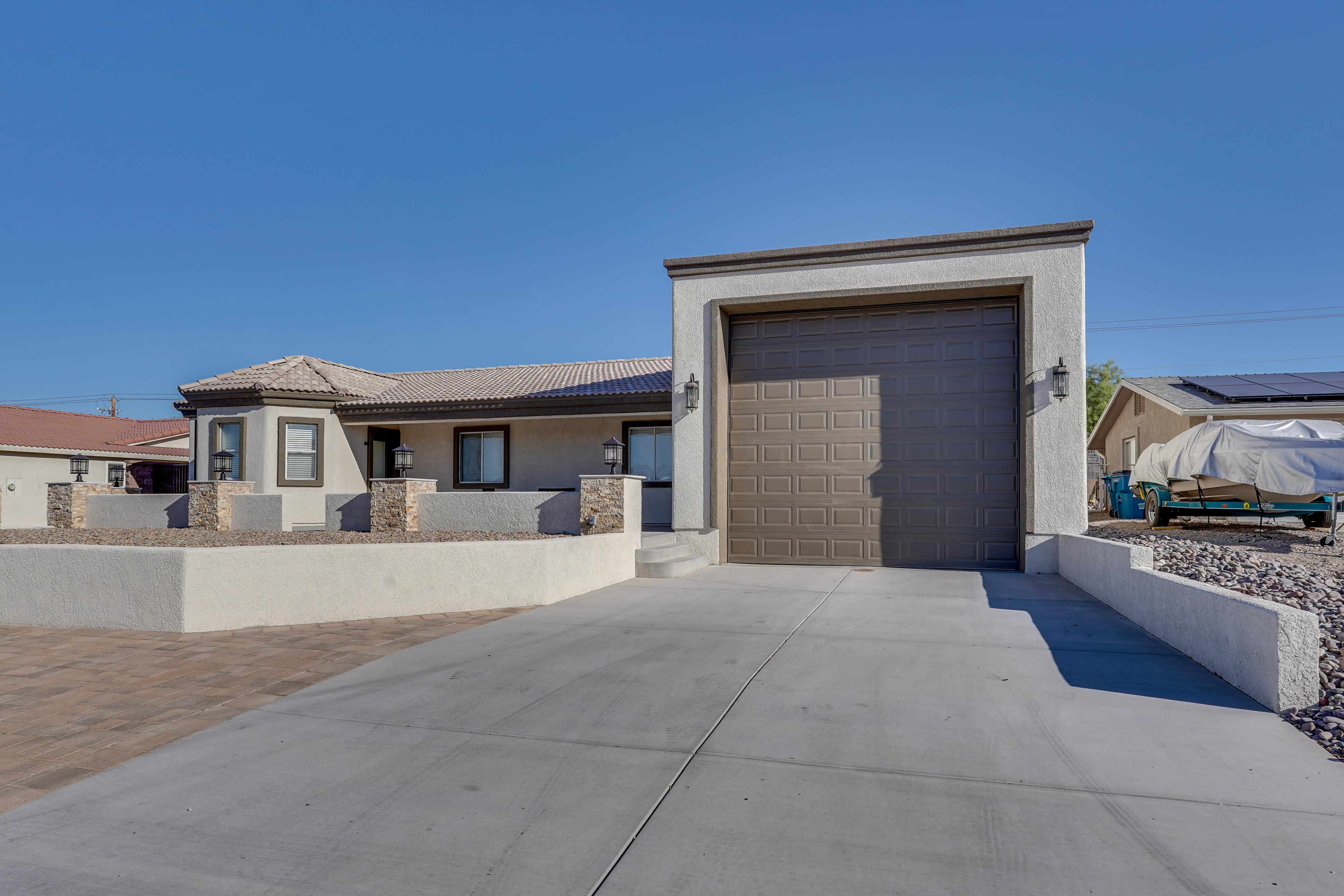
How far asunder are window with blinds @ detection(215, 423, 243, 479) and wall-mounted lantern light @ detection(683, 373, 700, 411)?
11976 millimetres

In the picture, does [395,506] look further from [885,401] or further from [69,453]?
[69,453]

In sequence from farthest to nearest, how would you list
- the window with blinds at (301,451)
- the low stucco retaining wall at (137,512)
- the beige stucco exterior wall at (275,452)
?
the window with blinds at (301,451) < the beige stucco exterior wall at (275,452) < the low stucco retaining wall at (137,512)

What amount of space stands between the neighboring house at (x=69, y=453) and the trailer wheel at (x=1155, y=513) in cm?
2894

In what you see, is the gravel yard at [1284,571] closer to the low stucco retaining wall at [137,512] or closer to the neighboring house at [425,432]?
the neighboring house at [425,432]

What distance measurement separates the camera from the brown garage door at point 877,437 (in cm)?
1078

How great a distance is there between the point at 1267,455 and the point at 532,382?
50.8ft

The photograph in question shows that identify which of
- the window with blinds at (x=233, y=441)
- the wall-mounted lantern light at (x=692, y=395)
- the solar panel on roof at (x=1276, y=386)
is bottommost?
the window with blinds at (x=233, y=441)

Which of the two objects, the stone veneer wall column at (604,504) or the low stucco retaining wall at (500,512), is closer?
the stone veneer wall column at (604,504)

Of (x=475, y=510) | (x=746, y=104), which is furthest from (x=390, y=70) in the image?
(x=475, y=510)

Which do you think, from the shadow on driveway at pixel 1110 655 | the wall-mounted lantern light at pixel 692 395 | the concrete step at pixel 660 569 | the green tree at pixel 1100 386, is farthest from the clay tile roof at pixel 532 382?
the green tree at pixel 1100 386

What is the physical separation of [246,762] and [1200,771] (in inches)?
188

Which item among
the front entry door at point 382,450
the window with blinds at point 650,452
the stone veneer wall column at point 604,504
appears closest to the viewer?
the stone veneer wall column at point 604,504

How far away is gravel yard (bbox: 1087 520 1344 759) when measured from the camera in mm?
4012

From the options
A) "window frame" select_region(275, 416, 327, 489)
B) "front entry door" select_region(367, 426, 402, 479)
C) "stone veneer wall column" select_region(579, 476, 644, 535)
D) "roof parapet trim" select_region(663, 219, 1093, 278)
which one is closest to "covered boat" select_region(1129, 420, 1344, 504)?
"roof parapet trim" select_region(663, 219, 1093, 278)
